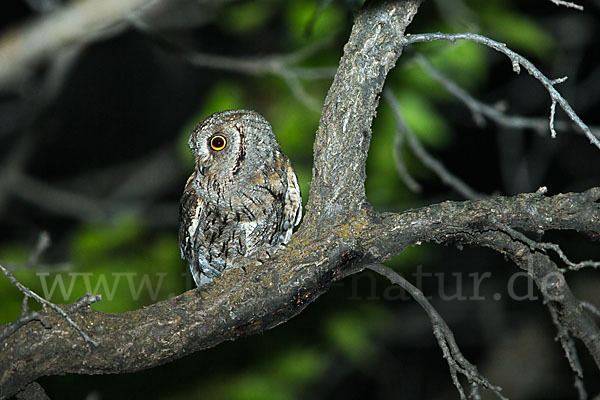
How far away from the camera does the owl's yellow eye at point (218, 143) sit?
3.18 m

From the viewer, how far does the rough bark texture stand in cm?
209

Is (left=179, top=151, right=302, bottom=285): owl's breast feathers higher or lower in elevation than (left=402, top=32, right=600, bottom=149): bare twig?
higher

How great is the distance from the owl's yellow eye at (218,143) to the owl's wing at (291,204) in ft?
1.25

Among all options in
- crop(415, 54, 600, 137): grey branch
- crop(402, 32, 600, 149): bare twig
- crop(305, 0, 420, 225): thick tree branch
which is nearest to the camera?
crop(402, 32, 600, 149): bare twig

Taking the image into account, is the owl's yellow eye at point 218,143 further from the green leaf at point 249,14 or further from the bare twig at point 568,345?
the bare twig at point 568,345

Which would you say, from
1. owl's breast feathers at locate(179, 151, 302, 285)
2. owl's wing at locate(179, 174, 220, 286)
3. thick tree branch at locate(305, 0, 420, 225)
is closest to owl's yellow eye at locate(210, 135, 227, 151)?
owl's breast feathers at locate(179, 151, 302, 285)

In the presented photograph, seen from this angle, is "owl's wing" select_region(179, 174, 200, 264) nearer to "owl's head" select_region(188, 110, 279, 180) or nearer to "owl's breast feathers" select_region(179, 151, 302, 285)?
"owl's breast feathers" select_region(179, 151, 302, 285)

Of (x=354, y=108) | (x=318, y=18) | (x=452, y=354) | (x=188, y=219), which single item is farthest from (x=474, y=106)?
(x=188, y=219)

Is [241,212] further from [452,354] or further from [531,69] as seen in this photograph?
[531,69]

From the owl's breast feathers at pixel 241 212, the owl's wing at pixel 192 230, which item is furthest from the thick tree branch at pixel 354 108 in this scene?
the owl's wing at pixel 192 230

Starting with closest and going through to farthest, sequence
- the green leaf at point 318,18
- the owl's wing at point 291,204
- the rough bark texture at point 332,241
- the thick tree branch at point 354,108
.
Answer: the rough bark texture at point 332,241
the thick tree branch at point 354,108
the owl's wing at point 291,204
the green leaf at point 318,18

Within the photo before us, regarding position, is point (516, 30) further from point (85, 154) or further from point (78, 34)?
point (85, 154)

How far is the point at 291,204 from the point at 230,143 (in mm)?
455

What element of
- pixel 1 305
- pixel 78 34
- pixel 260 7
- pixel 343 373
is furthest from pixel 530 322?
pixel 78 34
